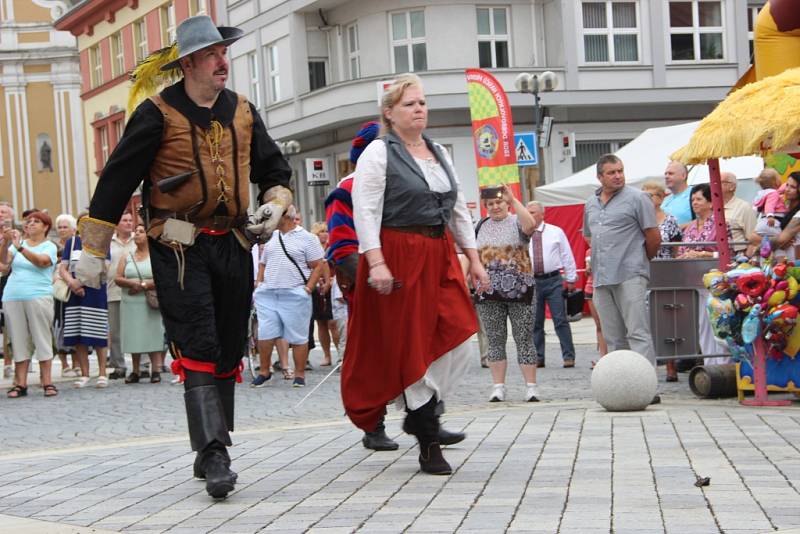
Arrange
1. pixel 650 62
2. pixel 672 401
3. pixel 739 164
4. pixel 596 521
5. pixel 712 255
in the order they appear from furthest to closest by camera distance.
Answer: pixel 650 62, pixel 739 164, pixel 712 255, pixel 672 401, pixel 596 521

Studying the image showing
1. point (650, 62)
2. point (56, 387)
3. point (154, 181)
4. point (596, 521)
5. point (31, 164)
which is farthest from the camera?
point (31, 164)

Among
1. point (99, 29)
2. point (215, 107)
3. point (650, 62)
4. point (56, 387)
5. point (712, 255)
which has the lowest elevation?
point (56, 387)

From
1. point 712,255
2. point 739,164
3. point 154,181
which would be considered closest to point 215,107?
point 154,181

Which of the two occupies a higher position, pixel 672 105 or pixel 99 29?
pixel 99 29

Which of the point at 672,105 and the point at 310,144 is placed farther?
the point at 310,144

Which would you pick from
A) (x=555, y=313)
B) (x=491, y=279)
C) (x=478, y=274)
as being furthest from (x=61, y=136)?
(x=478, y=274)

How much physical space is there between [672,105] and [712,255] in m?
26.2

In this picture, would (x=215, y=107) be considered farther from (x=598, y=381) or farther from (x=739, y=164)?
(x=739, y=164)

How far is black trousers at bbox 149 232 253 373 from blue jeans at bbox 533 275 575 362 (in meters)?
8.53

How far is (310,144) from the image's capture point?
4062 centimetres

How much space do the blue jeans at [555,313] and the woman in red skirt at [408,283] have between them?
7951 mm

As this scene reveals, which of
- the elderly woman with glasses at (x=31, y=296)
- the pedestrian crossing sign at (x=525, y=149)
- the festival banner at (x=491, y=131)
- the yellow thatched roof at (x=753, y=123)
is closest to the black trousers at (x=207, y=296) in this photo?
the yellow thatched roof at (x=753, y=123)

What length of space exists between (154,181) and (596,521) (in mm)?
2749

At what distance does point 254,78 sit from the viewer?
138 ft
